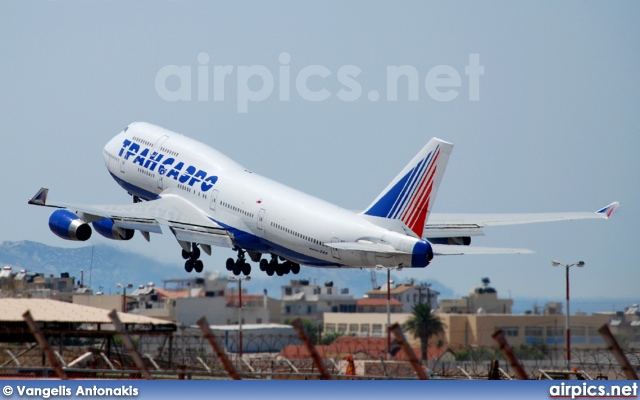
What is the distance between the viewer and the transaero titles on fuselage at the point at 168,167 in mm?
78125

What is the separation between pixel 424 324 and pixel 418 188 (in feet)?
96.4

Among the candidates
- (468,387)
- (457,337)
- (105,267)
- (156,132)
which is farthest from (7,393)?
(105,267)

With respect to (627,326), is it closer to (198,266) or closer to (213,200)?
(198,266)

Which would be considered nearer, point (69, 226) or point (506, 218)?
point (506, 218)

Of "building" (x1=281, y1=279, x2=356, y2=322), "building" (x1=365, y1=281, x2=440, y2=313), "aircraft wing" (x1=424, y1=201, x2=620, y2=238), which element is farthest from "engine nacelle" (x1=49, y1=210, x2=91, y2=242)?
"building" (x1=365, y1=281, x2=440, y2=313)

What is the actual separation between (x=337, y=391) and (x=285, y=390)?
155 cm

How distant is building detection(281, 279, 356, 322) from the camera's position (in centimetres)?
11244

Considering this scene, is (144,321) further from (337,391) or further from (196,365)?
(337,391)

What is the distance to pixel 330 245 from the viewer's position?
6469 centimetres

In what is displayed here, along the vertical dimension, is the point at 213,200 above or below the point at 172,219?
above

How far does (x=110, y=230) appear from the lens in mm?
77625

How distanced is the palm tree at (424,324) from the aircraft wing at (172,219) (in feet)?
67.9

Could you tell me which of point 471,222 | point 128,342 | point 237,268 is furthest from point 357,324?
point 128,342

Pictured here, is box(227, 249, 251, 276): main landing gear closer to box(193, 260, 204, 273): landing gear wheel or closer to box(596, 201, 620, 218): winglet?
box(193, 260, 204, 273): landing gear wheel
